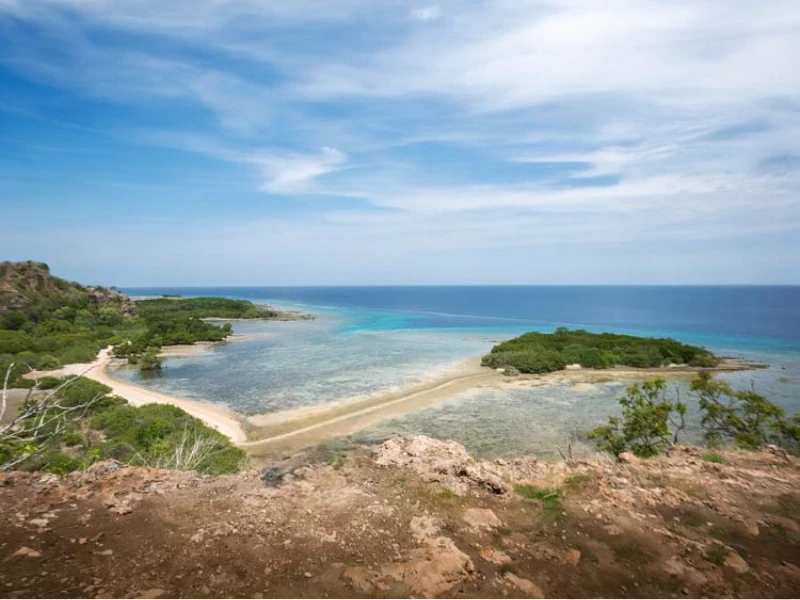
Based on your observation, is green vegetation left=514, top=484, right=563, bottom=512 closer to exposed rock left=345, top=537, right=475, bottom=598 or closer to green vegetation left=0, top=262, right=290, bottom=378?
exposed rock left=345, top=537, right=475, bottom=598

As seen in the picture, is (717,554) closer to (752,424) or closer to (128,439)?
(752,424)

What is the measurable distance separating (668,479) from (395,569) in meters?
7.89

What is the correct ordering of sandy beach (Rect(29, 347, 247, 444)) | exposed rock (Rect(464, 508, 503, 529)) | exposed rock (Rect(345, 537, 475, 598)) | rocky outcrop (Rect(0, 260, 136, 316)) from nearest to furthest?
1. exposed rock (Rect(345, 537, 475, 598))
2. exposed rock (Rect(464, 508, 503, 529))
3. sandy beach (Rect(29, 347, 247, 444))
4. rocky outcrop (Rect(0, 260, 136, 316))

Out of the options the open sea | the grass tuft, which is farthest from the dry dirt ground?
the open sea

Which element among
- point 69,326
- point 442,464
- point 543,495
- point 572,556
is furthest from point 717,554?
point 69,326

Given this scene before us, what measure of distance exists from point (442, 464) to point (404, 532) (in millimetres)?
3077

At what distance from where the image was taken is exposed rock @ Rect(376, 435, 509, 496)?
9797 millimetres

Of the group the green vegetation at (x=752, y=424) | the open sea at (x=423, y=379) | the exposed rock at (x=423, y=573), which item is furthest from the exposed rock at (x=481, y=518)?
the open sea at (x=423, y=379)

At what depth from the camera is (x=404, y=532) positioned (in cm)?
783

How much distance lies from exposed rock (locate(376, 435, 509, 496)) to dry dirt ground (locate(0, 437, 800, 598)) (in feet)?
0.20

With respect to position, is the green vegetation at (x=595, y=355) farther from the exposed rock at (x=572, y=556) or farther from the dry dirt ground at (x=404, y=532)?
the exposed rock at (x=572, y=556)

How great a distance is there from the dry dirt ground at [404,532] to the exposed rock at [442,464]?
0.06 m

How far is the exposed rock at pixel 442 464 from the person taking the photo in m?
9.80

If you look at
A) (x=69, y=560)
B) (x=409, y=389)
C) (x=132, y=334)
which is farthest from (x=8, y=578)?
(x=132, y=334)
